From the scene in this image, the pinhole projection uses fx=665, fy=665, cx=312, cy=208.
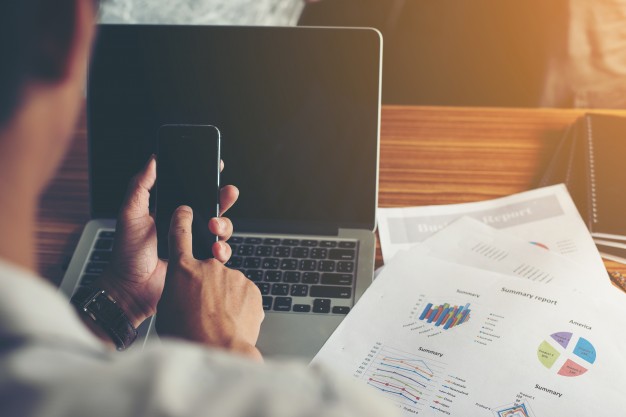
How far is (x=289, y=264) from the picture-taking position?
0.86 m

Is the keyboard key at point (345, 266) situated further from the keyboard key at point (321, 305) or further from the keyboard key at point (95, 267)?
the keyboard key at point (95, 267)

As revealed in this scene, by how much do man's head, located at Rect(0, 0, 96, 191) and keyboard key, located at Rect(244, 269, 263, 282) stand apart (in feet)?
1.64

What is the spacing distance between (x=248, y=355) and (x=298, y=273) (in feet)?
0.77

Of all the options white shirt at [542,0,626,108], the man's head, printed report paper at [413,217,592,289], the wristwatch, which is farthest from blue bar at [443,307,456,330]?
white shirt at [542,0,626,108]

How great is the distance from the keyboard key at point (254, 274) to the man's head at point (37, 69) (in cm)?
50

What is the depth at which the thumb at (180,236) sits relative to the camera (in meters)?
0.73

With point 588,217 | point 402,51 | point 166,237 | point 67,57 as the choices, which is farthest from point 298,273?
point 402,51

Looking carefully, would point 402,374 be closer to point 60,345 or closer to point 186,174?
point 186,174

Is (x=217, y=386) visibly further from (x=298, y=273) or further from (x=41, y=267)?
(x=41, y=267)

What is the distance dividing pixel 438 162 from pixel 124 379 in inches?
31.4

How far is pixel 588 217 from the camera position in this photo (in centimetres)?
90

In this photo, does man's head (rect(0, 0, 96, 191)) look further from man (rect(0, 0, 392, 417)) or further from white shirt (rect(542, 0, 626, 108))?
white shirt (rect(542, 0, 626, 108))

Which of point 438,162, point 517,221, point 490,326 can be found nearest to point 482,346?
point 490,326

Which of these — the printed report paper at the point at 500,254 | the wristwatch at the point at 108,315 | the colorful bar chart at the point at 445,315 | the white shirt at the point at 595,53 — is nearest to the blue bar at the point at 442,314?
the colorful bar chart at the point at 445,315
